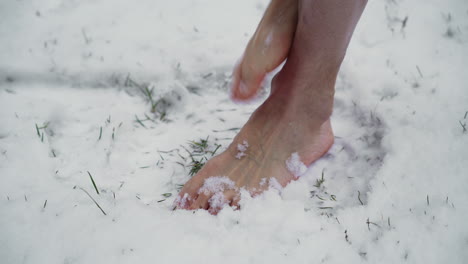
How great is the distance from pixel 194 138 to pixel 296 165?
0.38 metres

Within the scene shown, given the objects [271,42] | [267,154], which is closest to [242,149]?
[267,154]

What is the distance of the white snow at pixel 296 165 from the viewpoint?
3.65 feet

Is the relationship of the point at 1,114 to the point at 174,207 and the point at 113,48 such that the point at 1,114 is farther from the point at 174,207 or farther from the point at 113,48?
the point at 174,207

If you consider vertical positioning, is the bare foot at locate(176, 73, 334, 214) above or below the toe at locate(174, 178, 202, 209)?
above

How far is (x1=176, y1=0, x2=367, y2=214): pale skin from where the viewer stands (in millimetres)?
973

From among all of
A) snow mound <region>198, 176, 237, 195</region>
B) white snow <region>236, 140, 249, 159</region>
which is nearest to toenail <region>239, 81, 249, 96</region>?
white snow <region>236, 140, 249, 159</region>

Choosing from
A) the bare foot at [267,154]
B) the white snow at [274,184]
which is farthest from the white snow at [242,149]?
the white snow at [274,184]

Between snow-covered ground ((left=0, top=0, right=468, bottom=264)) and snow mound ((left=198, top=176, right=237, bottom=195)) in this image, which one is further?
snow mound ((left=198, top=176, right=237, bottom=195))

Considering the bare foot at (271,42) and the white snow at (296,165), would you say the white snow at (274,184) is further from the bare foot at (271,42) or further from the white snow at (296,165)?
the bare foot at (271,42)

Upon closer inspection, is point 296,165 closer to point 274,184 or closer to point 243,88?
point 274,184

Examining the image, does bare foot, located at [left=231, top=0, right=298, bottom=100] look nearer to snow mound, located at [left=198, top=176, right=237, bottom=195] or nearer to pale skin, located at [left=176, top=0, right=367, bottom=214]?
pale skin, located at [left=176, top=0, right=367, bottom=214]

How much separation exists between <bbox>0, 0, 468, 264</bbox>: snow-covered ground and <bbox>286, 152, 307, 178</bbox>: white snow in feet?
0.08

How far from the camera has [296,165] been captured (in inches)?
44.0

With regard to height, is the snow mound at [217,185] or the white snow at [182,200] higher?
the snow mound at [217,185]
